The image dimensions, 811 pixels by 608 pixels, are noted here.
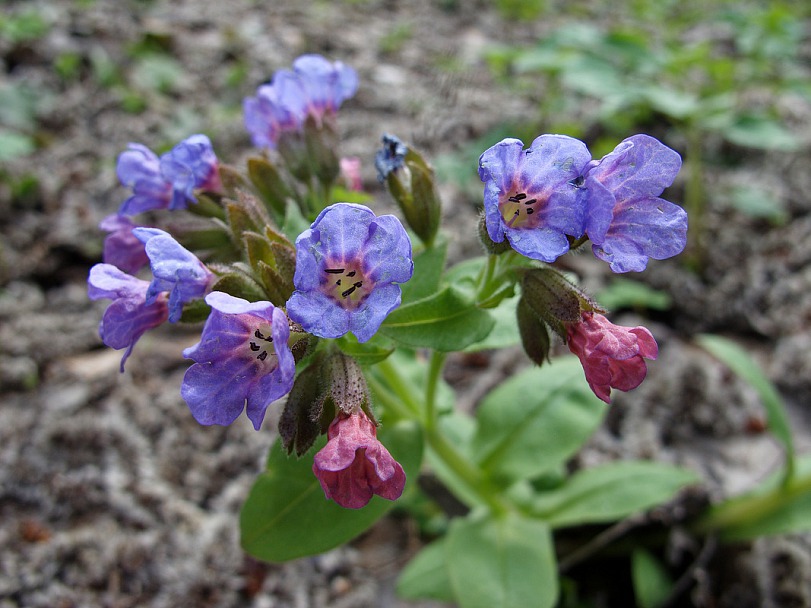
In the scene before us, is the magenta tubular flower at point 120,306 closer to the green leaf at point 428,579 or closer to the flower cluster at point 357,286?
the flower cluster at point 357,286

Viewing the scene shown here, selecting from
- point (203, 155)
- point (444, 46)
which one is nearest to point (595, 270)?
point (203, 155)

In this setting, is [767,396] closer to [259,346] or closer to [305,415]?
[305,415]

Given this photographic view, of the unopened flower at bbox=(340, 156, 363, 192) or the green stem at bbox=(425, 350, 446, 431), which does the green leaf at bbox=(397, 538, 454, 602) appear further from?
the unopened flower at bbox=(340, 156, 363, 192)

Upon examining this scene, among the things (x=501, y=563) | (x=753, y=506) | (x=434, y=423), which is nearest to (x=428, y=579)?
(x=501, y=563)

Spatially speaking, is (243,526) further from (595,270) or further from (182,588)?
(595,270)

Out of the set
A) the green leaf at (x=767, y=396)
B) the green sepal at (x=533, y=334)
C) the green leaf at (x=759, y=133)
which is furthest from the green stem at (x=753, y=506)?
the green leaf at (x=759, y=133)
